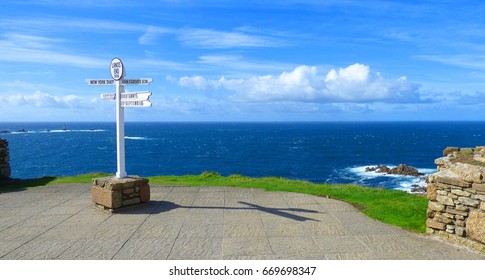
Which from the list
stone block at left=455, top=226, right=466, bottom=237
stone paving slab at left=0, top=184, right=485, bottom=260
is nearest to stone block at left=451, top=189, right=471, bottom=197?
stone block at left=455, top=226, right=466, bottom=237

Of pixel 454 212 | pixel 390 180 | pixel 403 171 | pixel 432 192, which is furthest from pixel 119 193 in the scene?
pixel 403 171

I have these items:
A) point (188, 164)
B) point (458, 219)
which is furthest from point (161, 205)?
point (188, 164)

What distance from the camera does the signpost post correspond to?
30.6 feet

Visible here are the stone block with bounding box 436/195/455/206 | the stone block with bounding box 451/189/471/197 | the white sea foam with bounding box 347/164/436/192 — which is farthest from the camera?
the white sea foam with bounding box 347/164/436/192

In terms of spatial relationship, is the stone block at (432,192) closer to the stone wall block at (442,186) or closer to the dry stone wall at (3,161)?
the stone wall block at (442,186)

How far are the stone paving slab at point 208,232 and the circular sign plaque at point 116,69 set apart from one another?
374 cm

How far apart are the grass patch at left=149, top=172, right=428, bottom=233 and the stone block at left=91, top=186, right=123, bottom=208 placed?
4089mm

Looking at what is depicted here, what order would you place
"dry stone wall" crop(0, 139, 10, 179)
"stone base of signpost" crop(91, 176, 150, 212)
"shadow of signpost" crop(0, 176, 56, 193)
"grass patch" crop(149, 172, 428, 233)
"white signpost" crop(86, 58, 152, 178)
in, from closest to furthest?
"grass patch" crop(149, 172, 428, 233)
"stone base of signpost" crop(91, 176, 150, 212)
"white signpost" crop(86, 58, 152, 178)
"shadow of signpost" crop(0, 176, 56, 193)
"dry stone wall" crop(0, 139, 10, 179)

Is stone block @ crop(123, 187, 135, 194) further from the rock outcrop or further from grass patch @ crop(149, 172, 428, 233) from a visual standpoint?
the rock outcrop

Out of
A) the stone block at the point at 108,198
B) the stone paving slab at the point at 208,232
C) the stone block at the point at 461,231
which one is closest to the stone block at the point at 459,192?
the stone block at the point at 461,231

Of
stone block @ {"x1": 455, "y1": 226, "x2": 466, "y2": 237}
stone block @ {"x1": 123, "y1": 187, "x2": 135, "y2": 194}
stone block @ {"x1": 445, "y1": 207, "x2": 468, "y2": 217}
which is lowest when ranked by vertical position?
stone block @ {"x1": 455, "y1": 226, "x2": 466, "y2": 237}

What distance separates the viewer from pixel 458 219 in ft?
22.5

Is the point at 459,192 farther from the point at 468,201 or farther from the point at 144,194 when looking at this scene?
the point at 144,194

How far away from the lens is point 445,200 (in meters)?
7.05
